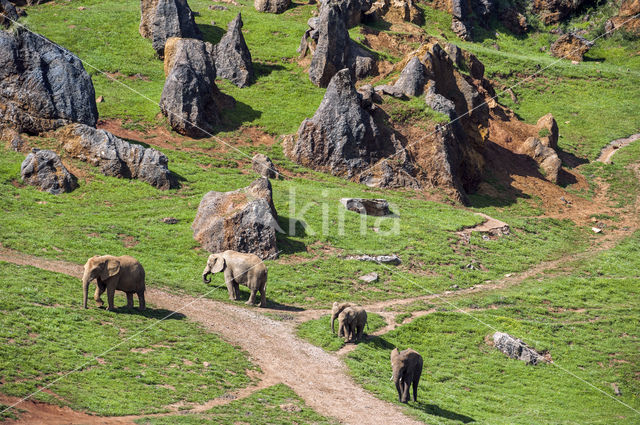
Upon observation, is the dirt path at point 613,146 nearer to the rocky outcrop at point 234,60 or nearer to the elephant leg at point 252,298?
the rocky outcrop at point 234,60

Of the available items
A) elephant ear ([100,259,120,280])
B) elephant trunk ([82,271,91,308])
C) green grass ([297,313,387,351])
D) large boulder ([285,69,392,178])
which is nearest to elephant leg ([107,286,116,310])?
elephant ear ([100,259,120,280])

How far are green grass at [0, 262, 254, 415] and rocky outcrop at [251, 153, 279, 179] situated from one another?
26890mm

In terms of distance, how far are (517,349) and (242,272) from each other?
1545 cm

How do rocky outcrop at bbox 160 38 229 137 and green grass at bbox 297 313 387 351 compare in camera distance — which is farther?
rocky outcrop at bbox 160 38 229 137

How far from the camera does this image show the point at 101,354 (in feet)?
86.1

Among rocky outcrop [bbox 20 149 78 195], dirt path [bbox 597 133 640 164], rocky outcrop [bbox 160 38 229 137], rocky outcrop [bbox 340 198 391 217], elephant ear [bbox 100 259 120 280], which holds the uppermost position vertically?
rocky outcrop [bbox 160 38 229 137]

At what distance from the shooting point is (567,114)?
297ft

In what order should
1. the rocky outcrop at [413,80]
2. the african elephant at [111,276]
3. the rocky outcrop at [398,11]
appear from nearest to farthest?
the african elephant at [111,276] → the rocky outcrop at [413,80] → the rocky outcrop at [398,11]

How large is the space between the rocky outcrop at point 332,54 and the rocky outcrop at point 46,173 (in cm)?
3560

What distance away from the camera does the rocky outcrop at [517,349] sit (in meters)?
35.2

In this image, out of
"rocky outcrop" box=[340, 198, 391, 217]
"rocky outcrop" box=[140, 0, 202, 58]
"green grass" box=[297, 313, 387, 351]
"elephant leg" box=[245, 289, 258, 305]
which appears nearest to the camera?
"green grass" box=[297, 313, 387, 351]

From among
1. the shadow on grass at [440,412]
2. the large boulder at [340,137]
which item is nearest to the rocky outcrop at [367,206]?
the large boulder at [340,137]

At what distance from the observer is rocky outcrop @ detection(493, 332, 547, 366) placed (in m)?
35.2

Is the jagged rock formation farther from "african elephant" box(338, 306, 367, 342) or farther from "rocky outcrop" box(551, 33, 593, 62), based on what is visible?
"african elephant" box(338, 306, 367, 342)
